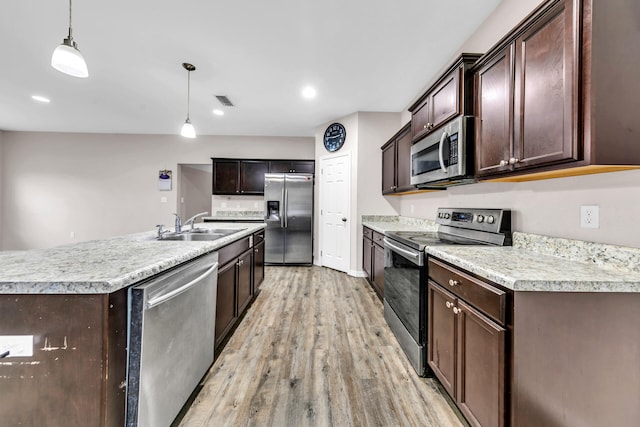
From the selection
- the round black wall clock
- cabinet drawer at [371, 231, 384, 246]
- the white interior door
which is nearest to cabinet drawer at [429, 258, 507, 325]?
cabinet drawer at [371, 231, 384, 246]

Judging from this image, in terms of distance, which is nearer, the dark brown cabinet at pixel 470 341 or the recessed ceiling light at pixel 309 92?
the dark brown cabinet at pixel 470 341

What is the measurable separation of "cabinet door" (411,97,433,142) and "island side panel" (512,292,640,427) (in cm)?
168

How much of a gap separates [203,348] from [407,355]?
4.73 ft

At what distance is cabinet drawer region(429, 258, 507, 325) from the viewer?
3.45 ft

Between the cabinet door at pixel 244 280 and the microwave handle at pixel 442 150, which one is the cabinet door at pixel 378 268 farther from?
the cabinet door at pixel 244 280

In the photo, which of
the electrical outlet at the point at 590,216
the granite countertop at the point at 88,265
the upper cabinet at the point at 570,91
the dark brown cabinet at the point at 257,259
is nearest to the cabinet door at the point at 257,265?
the dark brown cabinet at the point at 257,259

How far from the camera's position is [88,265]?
109 cm

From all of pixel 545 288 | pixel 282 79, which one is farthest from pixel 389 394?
pixel 282 79

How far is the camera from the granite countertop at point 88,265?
0.88 meters

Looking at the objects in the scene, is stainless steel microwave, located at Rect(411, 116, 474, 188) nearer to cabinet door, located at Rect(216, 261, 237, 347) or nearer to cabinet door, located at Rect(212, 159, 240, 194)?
cabinet door, located at Rect(216, 261, 237, 347)

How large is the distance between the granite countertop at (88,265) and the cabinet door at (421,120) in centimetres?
205

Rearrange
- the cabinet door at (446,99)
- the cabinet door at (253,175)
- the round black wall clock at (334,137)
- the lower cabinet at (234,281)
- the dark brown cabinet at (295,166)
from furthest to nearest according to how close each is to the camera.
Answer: the cabinet door at (253,175), the dark brown cabinet at (295,166), the round black wall clock at (334,137), the lower cabinet at (234,281), the cabinet door at (446,99)

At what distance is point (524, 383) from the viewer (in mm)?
986

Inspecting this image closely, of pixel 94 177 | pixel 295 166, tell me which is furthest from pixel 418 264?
pixel 94 177
